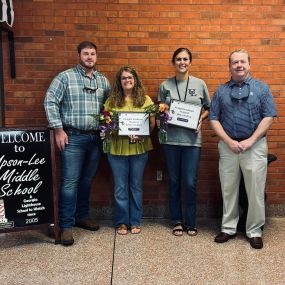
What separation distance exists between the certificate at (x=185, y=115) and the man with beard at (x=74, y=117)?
Answer: 28.3 inches

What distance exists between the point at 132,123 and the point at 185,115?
0.52 metres

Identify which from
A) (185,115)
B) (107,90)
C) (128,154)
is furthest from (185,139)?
(107,90)

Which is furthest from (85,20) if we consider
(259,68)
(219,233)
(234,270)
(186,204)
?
(234,270)

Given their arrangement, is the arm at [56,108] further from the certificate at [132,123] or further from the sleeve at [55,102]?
the certificate at [132,123]

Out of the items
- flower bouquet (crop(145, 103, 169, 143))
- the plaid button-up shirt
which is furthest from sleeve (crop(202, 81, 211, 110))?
the plaid button-up shirt

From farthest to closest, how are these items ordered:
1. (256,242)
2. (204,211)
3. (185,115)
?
(204,211)
(185,115)
(256,242)

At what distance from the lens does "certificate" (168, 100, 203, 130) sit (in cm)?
372

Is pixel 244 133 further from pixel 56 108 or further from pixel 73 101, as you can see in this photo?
pixel 56 108

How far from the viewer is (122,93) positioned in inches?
149

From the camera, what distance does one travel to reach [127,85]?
371 cm

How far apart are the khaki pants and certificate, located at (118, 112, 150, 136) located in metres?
0.78

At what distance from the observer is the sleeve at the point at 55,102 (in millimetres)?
3625

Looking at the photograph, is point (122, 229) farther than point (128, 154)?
Yes

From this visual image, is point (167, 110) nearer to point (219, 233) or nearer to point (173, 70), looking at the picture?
point (173, 70)
